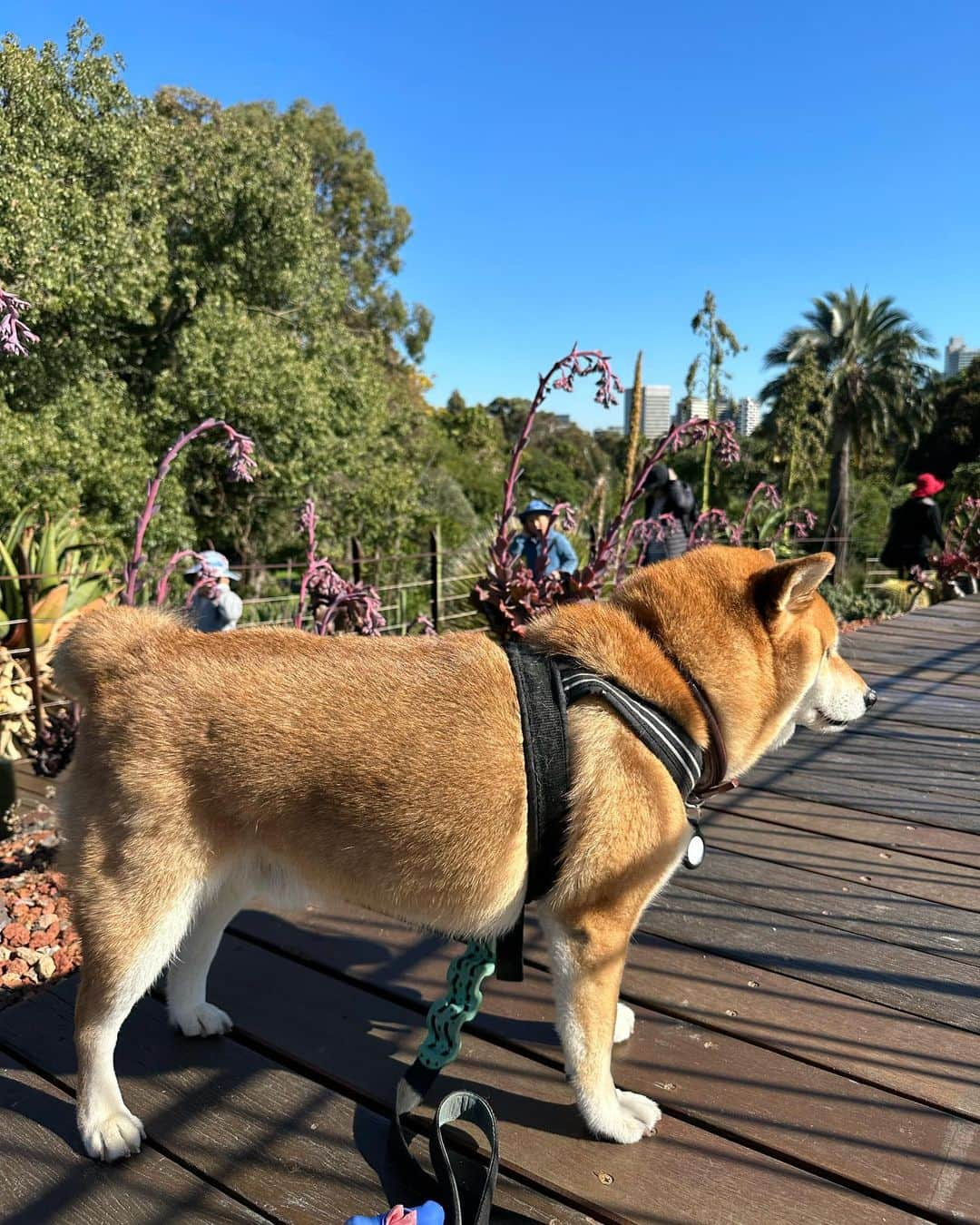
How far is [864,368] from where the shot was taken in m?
29.3

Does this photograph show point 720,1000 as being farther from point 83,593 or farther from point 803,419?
point 803,419

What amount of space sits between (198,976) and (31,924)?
126 cm

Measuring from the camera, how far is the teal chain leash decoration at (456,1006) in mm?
1861

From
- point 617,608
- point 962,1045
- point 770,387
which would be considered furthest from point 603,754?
point 770,387

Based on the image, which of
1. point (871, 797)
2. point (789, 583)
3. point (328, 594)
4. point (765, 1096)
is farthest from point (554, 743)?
point (328, 594)

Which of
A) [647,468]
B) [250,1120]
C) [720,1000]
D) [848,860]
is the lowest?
[250,1120]

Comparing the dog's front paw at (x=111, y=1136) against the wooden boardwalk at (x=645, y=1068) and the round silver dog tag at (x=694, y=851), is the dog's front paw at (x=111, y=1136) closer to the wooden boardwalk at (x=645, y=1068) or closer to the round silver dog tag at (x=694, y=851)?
the wooden boardwalk at (x=645, y=1068)

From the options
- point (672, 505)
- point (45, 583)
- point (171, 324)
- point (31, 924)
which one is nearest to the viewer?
point (31, 924)

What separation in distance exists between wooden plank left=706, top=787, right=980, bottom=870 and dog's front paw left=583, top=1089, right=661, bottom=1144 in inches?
70.6

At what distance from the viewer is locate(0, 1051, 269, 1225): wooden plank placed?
168 cm

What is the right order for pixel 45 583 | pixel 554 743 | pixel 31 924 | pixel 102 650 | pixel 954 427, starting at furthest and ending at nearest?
pixel 954 427 < pixel 45 583 < pixel 31 924 < pixel 102 650 < pixel 554 743

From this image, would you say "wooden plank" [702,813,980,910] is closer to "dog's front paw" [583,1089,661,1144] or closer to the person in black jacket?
"dog's front paw" [583,1089,661,1144]

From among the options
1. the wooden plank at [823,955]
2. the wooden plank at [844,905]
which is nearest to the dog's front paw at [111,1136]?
the wooden plank at [823,955]

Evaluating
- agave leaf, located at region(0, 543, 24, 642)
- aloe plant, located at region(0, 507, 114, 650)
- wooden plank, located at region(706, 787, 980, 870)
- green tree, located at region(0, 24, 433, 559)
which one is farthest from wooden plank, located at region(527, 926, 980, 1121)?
A: green tree, located at region(0, 24, 433, 559)
